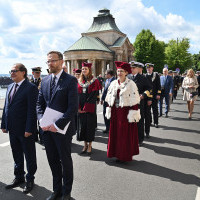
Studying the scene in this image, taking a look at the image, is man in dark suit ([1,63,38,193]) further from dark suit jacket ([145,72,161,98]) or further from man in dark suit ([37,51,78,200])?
dark suit jacket ([145,72,161,98])

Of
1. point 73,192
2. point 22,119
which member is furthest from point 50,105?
point 73,192

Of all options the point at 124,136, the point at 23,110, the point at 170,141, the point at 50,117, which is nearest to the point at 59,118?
the point at 50,117

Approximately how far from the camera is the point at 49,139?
3.16 metres

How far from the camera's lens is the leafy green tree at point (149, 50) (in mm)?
55438

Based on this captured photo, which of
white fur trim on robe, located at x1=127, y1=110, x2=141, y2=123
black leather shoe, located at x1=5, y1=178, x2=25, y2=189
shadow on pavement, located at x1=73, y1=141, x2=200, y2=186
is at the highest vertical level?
white fur trim on robe, located at x1=127, y1=110, x2=141, y2=123

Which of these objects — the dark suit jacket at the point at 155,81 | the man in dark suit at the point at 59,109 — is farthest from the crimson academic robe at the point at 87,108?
the dark suit jacket at the point at 155,81

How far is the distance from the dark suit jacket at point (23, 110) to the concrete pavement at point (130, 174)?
111 centimetres

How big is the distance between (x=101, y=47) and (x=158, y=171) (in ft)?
157

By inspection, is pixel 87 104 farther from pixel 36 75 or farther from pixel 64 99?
pixel 64 99

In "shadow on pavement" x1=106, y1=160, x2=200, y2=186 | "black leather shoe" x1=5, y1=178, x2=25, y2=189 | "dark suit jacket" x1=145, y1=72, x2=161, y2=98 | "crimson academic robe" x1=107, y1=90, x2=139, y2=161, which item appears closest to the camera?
"black leather shoe" x1=5, y1=178, x2=25, y2=189

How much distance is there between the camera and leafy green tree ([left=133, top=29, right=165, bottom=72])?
2183 inches

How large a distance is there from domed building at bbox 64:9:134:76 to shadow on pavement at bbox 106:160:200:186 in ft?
129

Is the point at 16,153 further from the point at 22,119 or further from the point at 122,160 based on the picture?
the point at 122,160

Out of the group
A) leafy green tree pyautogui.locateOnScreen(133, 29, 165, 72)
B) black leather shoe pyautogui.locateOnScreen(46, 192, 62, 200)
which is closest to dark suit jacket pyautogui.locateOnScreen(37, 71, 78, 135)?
black leather shoe pyautogui.locateOnScreen(46, 192, 62, 200)
